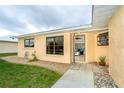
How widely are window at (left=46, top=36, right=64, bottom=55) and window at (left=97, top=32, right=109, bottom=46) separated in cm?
328

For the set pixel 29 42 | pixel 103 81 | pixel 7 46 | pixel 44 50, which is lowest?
pixel 103 81

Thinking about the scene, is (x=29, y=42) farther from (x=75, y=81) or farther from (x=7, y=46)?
(x=7, y=46)

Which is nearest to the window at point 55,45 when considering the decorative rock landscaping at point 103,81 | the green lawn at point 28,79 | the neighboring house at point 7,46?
the green lawn at point 28,79

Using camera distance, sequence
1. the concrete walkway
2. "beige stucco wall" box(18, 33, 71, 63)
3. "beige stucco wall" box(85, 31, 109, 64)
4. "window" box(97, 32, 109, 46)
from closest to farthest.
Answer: the concrete walkway
"window" box(97, 32, 109, 46)
"beige stucco wall" box(85, 31, 109, 64)
"beige stucco wall" box(18, 33, 71, 63)

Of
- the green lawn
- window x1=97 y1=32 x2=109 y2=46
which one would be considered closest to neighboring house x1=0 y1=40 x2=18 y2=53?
the green lawn

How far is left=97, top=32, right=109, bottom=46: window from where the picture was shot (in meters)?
8.35

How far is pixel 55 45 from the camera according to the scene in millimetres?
10328

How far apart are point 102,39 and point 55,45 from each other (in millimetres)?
4319

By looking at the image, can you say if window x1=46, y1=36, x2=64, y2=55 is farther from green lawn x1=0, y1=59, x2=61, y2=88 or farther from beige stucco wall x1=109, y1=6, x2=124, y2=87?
beige stucco wall x1=109, y1=6, x2=124, y2=87

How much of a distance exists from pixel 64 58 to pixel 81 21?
696 centimetres

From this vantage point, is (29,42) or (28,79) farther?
(29,42)

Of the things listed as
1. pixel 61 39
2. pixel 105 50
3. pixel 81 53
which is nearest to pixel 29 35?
pixel 61 39

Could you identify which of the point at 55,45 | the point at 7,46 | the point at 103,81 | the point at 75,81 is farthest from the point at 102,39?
the point at 7,46
